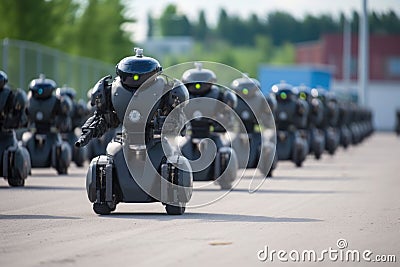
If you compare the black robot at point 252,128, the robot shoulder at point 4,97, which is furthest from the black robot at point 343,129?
the robot shoulder at point 4,97

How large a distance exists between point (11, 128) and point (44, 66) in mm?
20279

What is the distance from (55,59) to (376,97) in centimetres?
7676

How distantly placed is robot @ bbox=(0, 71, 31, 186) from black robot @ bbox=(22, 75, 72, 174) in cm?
429

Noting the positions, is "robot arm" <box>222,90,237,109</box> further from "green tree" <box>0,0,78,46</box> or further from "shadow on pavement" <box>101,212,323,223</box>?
"green tree" <box>0,0,78,46</box>

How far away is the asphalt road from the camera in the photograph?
12195 mm

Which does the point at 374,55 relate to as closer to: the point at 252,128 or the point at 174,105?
the point at 252,128

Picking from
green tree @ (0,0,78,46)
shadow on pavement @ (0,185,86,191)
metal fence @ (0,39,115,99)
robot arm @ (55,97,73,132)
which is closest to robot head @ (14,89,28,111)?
shadow on pavement @ (0,185,86,191)

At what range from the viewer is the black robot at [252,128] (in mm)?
26688

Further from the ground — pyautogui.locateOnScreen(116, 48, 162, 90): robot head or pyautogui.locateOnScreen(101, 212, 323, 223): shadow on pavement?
pyautogui.locateOnScreen(116, 48, 162, 90): robot head

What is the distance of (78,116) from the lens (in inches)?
1221

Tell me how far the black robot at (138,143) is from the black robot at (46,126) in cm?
978

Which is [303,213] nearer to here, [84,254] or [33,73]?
[84,254]

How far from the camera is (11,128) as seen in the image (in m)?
22.3

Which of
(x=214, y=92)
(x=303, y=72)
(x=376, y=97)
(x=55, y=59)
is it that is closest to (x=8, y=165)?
(x=214, y=92)
